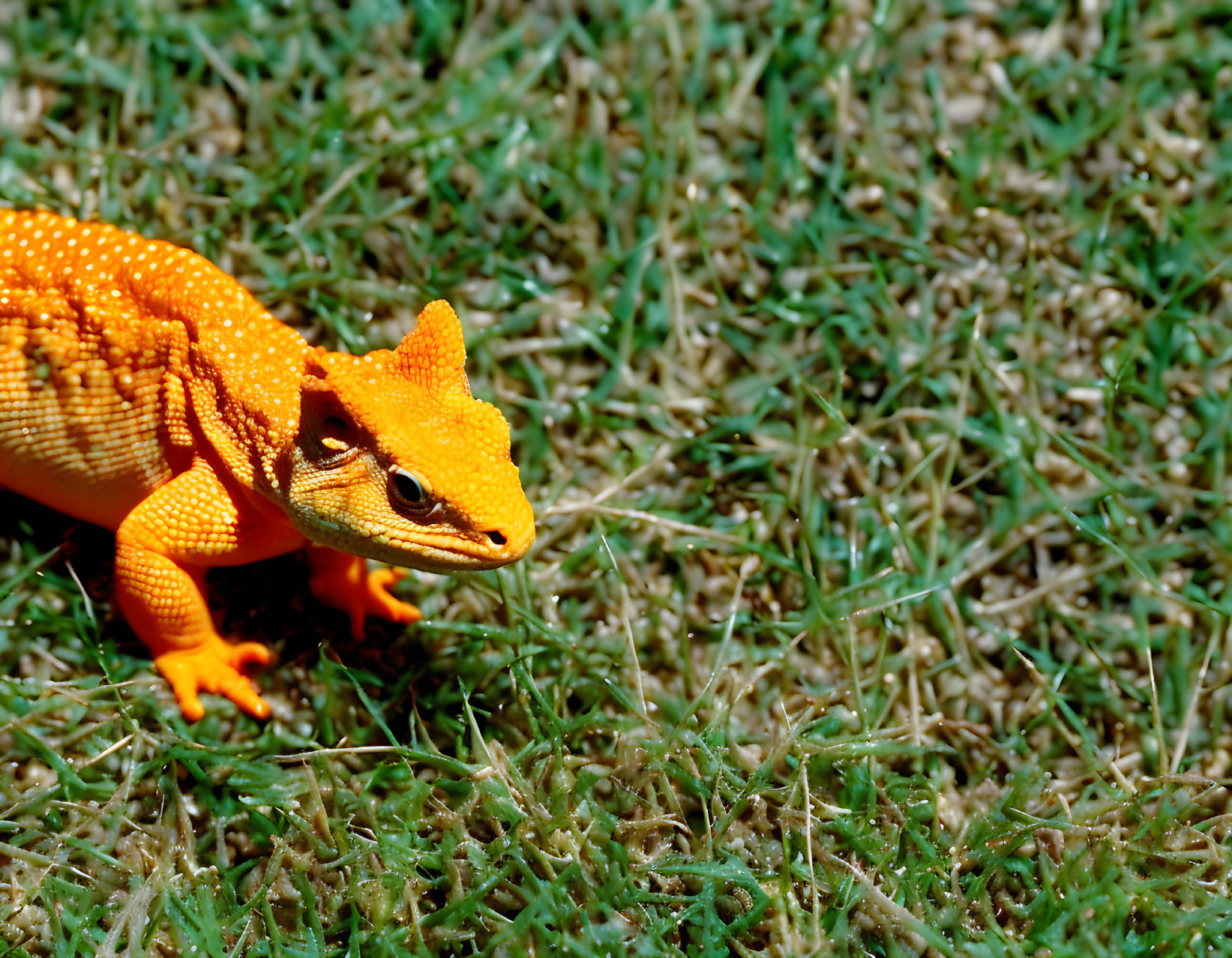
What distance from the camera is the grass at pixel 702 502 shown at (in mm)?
3607

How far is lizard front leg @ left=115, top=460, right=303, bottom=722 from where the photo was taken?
3.35m

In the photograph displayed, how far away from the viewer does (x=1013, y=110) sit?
16.2 feet

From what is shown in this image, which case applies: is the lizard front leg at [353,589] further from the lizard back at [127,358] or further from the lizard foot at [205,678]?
the lizard back at [127,358]

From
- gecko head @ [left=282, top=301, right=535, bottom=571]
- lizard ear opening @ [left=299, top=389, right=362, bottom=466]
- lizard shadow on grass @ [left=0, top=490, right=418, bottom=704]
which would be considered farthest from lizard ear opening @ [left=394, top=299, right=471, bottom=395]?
lizard shadow on grass @ [left=0, top=490, right=418, bottom=704]

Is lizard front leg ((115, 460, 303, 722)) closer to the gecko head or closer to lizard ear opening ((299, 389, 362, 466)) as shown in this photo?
the gecko head

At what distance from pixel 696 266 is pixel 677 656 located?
1.75 meters

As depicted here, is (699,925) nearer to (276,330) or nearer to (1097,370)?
(276,330)

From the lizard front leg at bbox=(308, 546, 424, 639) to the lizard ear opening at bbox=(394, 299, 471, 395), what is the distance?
94 cm

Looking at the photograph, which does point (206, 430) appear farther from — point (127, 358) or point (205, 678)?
point (205, 678)

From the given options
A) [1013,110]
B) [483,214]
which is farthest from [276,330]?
[1013,110]

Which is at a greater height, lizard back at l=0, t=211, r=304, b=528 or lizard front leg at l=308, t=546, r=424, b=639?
lizard back at l=0, t=211, r=304, b=528

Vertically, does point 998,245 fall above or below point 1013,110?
below

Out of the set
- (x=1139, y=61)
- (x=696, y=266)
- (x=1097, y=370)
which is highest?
(x=1139, y=61)

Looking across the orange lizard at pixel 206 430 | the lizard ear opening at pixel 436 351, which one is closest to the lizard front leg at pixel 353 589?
the orange lizard at pixel 206 430
